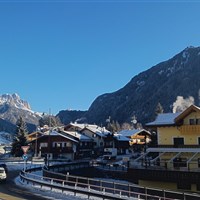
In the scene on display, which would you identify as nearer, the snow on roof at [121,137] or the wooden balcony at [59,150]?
the wooden balcony at [59,150]

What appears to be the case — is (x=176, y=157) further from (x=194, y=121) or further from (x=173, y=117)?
(x=173, y=117)

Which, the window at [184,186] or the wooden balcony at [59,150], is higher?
the wooden balcony at [59,150]

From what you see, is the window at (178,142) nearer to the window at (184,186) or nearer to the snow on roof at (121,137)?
the window at (184,186)

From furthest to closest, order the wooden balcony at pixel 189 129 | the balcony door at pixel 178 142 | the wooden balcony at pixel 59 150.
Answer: the wooden balcony at pixel 59 150 → the balcony door at pixel 178 142 → the wooden balcony at pixel 189 129

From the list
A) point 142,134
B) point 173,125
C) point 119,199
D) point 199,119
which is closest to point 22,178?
point 119,199

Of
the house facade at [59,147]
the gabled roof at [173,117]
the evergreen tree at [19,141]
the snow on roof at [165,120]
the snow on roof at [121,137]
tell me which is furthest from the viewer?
the snow on roof at [121,137]

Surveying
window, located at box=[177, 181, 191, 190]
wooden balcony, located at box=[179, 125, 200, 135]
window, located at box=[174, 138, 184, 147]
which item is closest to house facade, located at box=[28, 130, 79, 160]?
window, located at box=[174, 138, 184, 147]

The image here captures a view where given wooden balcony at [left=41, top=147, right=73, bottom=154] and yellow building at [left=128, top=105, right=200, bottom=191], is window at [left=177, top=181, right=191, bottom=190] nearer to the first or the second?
yellow building at [left=128, top=105, right=200, bottom=191]

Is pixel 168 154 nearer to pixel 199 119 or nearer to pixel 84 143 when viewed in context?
pixel 199 119

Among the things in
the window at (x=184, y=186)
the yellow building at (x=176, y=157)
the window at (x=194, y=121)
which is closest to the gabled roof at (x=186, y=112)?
the yellow building at (x=176, y=157)

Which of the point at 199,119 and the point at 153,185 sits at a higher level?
the point at 199,119

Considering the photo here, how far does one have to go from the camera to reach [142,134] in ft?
355

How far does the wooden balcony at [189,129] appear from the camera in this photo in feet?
128

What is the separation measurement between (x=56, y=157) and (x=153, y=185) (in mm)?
49957
